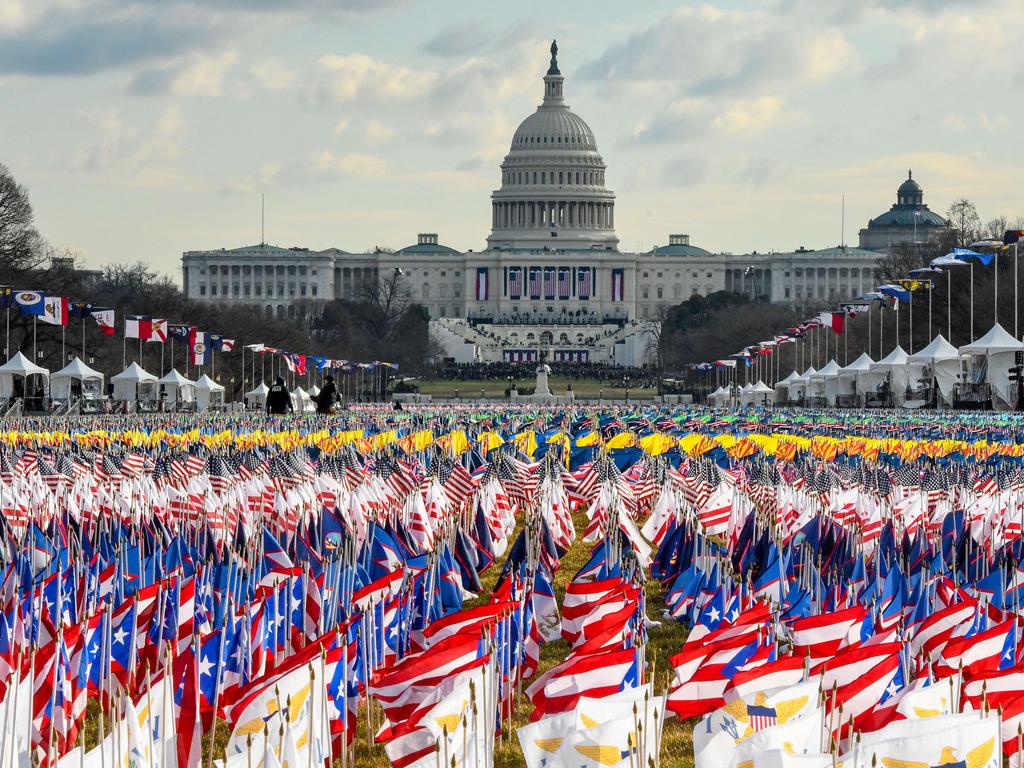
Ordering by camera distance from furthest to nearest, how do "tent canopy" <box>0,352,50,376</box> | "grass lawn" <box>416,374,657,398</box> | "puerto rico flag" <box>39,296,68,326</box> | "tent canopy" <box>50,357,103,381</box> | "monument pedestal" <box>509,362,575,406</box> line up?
"grass lawn" <box>416,374,657,398</box>, "monument pedestal" <box>509,362,575,406</box>, "tent canopy" <box>50,357,103,381</box>, "tent canopy" <box>0,352,50,376</box>, "puerto rico flag" <box>39,296,68,326</box>

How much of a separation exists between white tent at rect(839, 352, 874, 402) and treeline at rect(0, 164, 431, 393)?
27.9m

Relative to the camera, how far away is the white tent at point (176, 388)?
72.6 metres

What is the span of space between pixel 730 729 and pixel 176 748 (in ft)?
9.20

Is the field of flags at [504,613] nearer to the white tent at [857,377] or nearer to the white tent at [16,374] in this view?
the white tent at [16,374]

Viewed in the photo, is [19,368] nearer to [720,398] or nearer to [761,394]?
[761,394]

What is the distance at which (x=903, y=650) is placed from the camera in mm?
12875

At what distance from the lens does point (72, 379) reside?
6831 cm

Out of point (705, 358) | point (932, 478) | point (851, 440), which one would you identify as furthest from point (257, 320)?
point (932, 478)

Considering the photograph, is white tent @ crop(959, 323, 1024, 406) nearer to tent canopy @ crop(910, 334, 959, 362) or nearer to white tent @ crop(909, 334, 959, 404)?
tent canopy @ crop(910, 334, 959, 362)

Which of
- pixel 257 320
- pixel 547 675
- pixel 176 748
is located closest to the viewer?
pixel 176 748

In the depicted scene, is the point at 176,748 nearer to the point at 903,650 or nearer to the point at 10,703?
the point at 10,703

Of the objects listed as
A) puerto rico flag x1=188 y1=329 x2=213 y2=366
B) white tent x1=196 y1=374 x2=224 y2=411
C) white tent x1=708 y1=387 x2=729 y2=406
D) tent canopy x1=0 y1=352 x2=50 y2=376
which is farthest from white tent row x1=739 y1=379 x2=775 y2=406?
tent canopy x1=0 y1=352 x2=50 y2=376

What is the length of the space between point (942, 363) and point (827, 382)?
16300mm

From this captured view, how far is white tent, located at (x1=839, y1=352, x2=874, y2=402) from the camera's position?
244 ft
